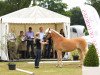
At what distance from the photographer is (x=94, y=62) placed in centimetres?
1292

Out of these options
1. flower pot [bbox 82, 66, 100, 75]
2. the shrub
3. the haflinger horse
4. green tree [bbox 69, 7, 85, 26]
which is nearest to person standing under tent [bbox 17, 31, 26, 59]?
the haflinger horse

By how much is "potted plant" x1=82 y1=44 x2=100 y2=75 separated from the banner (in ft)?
2.88

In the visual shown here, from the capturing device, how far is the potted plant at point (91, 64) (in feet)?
40.3

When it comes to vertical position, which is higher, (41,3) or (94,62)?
(41,3)

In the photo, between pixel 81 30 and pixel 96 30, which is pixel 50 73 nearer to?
pixel 96 30

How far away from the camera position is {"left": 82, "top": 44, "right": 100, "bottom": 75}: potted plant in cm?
1230

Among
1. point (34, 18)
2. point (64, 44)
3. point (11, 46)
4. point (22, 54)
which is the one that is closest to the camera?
point (64, 44)

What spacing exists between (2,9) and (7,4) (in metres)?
0.96

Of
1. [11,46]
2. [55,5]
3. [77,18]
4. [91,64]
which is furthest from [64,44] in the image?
[77,18]

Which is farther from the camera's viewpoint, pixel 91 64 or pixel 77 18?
pixel 77 18

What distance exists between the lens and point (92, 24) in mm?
15414

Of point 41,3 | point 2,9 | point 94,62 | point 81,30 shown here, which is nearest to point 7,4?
point 2,9

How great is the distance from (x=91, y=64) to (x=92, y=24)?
9.01 ft

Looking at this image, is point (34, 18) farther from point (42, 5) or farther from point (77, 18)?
point (77, 18)
